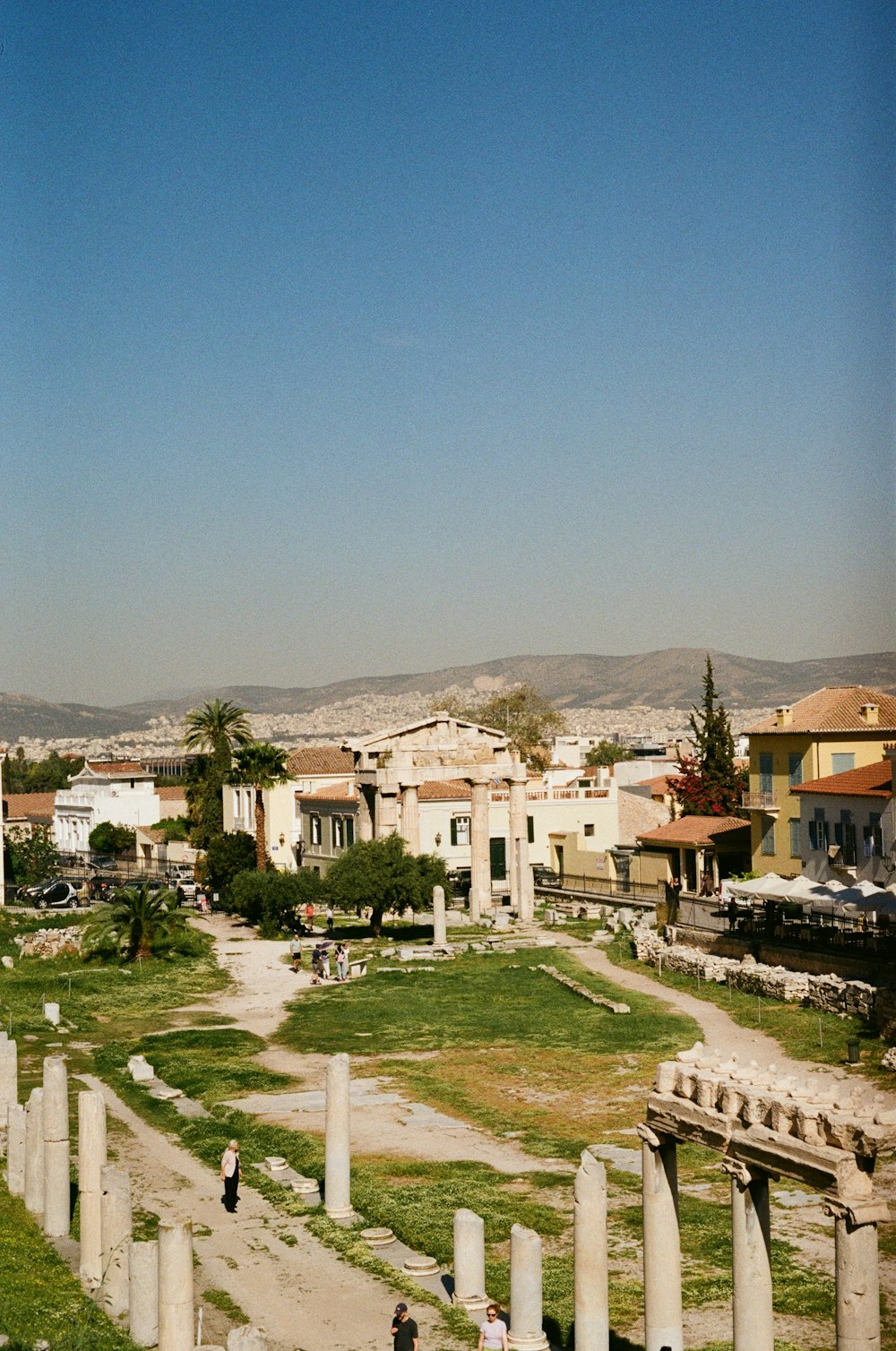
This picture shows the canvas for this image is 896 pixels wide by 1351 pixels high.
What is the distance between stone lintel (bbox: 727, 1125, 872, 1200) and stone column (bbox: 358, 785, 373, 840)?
52.9m

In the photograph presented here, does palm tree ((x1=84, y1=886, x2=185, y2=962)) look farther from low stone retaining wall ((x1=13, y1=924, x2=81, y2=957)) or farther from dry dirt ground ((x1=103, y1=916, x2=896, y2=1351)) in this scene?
dry dirt ground ((x1=103, y1=916, x2=896, y2=1351))

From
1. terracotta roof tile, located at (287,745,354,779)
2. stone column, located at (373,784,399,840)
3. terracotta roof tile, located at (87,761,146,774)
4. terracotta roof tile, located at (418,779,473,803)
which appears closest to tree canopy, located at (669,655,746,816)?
terracotta roof tile, located at (418,779,473,803)

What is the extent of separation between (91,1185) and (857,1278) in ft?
36.0

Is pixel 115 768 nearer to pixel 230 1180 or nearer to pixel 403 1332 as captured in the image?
pixel 230 1180

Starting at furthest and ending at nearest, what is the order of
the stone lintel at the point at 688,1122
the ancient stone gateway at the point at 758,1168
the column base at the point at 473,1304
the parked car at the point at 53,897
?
the parked car at the point at 53,897 → the column base at the point at 473,1304 → the stone lintel at the point at 688,1122 → the ancient stone gateway at the point at 758,1168

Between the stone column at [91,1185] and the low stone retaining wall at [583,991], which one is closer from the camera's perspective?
the stone column at [91,1185]

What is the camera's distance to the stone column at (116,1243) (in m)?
19.3

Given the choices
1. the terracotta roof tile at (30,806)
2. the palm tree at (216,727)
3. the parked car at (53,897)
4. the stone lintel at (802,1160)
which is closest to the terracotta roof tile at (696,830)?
the parked car at (53,897)

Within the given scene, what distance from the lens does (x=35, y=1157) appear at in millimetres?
23609

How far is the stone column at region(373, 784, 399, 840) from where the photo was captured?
216ft

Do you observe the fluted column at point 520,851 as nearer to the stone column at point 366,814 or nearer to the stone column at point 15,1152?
the stone column at point 366,814

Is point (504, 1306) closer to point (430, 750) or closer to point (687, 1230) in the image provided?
point (687, 1230)

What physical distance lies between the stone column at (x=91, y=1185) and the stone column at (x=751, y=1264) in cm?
896

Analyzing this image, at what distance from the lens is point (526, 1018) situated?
4019cm
